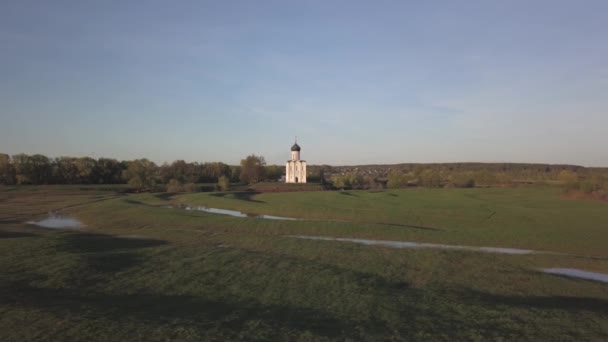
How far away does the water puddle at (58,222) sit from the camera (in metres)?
30.5

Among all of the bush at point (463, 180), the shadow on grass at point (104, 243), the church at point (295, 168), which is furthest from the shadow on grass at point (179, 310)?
the bush at point (463, 180)

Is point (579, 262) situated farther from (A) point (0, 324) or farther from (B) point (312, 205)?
(B) point (312, 205)

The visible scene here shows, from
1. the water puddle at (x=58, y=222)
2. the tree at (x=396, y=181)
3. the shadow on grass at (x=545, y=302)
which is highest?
the tree at (x=396, y=181)

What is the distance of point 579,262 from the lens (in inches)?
759

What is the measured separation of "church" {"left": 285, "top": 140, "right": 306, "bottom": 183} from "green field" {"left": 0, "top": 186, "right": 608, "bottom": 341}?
64.4 m

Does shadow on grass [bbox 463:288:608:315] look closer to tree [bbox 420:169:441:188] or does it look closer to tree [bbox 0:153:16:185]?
tree [bbox 420:169:441:188]

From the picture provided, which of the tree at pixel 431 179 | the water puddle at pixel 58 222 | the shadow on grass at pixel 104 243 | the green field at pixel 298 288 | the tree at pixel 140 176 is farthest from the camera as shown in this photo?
the tree at pixel 431 179

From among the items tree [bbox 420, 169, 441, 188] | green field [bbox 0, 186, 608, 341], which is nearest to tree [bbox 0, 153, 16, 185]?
green field [bbox 0, 186, 608, 341]

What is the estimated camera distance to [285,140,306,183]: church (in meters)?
91.7

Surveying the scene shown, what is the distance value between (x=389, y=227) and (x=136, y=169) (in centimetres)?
6939

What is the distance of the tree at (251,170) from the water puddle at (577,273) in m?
96.3

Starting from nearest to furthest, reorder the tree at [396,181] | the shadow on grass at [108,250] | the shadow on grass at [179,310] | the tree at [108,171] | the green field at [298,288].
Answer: the green field at [298,288] → the shadow on grass at [179,310] → the shadow on grass at [108,250] → the tree at [396,181] → the tree at [108,171]

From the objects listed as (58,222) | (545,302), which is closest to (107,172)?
(58,222)

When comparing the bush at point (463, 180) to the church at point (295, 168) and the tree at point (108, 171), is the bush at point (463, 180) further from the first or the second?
the tree at point (108, 171)
